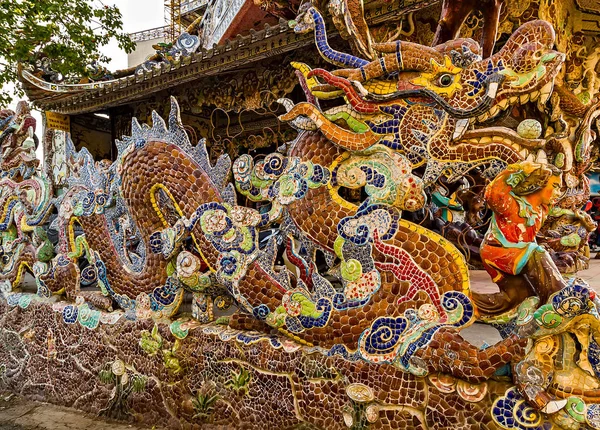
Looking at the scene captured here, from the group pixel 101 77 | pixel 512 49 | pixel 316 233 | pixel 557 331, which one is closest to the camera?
pixel 557 331

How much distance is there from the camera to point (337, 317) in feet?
7.79

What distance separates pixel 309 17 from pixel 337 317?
5.65ft

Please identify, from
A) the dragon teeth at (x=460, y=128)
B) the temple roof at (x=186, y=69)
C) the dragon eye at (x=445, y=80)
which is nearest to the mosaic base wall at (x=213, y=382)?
the dragon teeth at (x=460, y=128)

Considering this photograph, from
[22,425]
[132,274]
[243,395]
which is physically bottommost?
[22,425]

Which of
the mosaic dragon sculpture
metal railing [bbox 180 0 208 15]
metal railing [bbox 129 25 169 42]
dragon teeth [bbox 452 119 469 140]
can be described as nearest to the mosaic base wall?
the mosaic dragon sculpture

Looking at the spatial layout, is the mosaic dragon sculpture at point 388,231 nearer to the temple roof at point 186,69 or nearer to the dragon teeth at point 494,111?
the dragon teeth at point 494,111

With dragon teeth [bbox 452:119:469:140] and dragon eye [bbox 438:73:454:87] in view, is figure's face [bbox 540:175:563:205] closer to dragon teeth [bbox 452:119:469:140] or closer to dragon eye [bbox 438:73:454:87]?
dragon teeth [bbox 452:119:469:140]

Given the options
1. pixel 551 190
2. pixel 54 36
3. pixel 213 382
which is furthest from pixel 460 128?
pixel 54 36

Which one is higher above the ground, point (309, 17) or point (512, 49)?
point (309, 17)

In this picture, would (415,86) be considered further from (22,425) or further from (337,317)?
(22,425)

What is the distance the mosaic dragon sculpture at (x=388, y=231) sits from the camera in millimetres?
1949

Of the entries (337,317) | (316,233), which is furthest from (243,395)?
(316,233)

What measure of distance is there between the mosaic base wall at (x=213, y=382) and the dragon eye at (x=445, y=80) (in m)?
1.46

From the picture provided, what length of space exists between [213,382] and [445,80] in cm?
222
